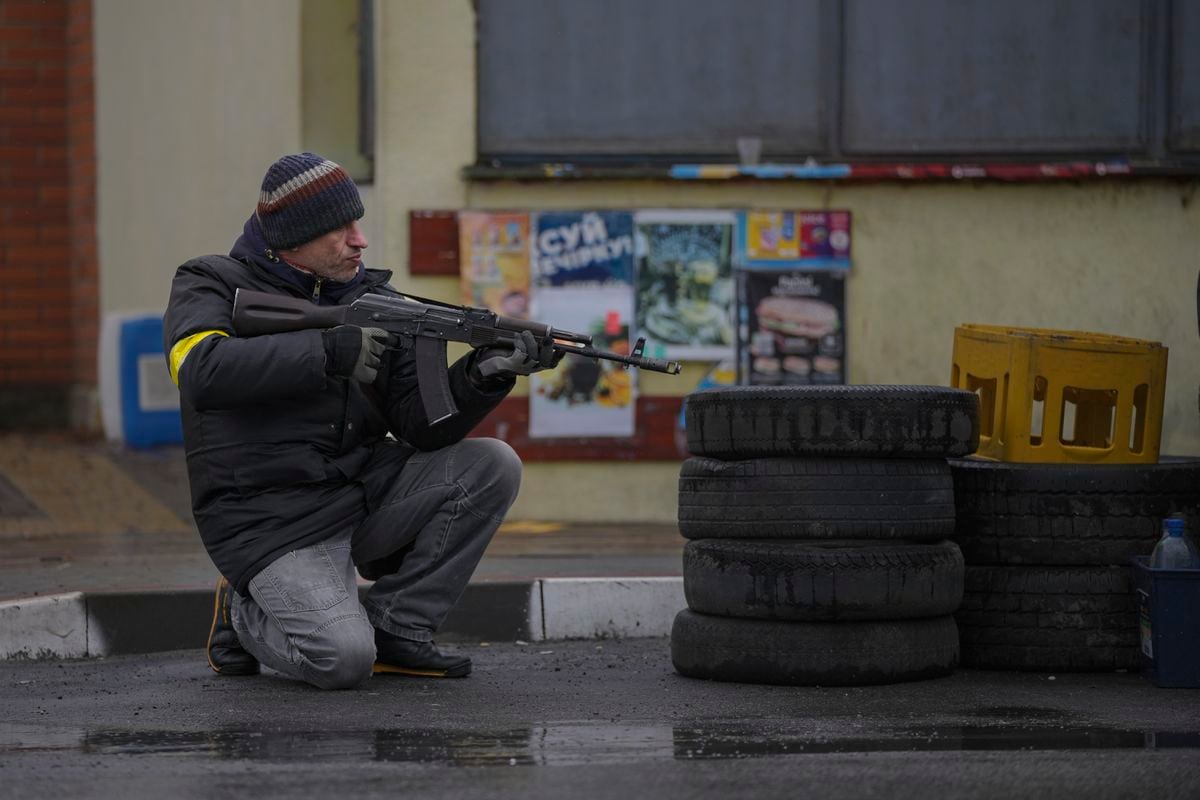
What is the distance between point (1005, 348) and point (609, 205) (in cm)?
354

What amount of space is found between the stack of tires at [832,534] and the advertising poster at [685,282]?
371cm

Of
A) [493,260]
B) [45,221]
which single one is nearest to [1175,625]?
[493,260]

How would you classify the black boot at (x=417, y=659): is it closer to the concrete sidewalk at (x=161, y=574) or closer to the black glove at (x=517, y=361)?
the black glove at (x=517, y=361)

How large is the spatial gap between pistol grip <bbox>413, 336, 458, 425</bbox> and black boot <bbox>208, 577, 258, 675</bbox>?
2.66 ft

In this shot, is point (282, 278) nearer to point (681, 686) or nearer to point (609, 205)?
point (681, 686)

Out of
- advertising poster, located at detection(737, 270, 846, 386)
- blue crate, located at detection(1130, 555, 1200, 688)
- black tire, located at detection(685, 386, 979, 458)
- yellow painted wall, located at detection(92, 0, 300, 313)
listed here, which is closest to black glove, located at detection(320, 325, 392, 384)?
black tire, located at detection(685, 386, 979, 458)

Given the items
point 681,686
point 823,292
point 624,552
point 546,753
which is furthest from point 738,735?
point 823,292

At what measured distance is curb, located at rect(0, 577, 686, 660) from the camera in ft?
20.1

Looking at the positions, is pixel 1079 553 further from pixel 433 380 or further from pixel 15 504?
pixel 15 504

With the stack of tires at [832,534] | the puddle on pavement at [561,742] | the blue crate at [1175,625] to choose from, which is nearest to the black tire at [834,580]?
the stack of tires at [832,534]

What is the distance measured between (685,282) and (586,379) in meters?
0.67

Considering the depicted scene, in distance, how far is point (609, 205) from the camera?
904cm

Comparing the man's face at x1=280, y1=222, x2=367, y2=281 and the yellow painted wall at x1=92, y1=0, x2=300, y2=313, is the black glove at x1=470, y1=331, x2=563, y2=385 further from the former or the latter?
the yellow painted wall at x1=92, y1=0, x2=300, y2=313

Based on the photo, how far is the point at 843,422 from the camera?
518cm
